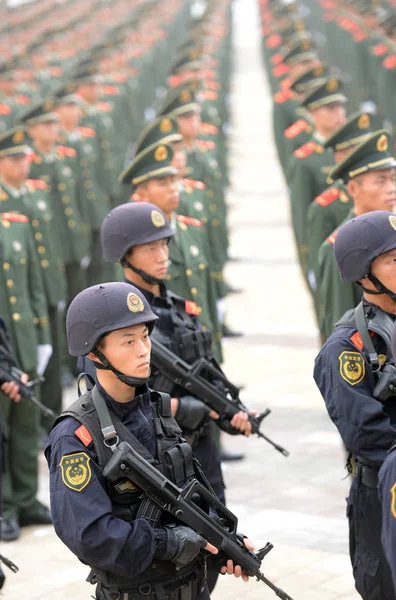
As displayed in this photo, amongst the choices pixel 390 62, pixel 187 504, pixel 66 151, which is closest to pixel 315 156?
pixel 66 151

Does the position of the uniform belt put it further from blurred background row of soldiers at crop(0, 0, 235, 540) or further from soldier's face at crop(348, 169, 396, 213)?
soldier's face at crop(348, 169, 396, 213)

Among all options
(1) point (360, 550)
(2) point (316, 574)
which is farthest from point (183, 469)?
(2) point (316, 574)

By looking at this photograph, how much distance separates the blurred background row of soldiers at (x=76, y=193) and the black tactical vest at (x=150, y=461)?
1.78 m

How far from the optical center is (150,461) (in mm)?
4129

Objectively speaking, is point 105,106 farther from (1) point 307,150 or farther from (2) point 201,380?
(2) point 201,380

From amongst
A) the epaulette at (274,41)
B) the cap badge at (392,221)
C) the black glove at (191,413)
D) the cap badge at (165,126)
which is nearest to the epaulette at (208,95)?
the epaulette at (274,41)

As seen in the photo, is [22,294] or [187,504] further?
[22,294]

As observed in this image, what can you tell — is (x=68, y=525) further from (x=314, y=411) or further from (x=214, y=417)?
(x=314, y=411)

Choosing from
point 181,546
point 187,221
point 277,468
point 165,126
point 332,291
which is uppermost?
point 165,126

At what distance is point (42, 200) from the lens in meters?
8.86

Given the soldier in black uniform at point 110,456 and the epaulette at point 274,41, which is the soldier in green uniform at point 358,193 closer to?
the soldier in black uniform at point 110,456

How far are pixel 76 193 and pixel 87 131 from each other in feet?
5.60

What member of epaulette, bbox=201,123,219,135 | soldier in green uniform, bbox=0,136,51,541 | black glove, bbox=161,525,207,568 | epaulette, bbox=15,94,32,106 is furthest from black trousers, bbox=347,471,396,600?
epaulette, bbox=15,94,32,106

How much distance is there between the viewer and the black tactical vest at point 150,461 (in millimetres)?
4070
